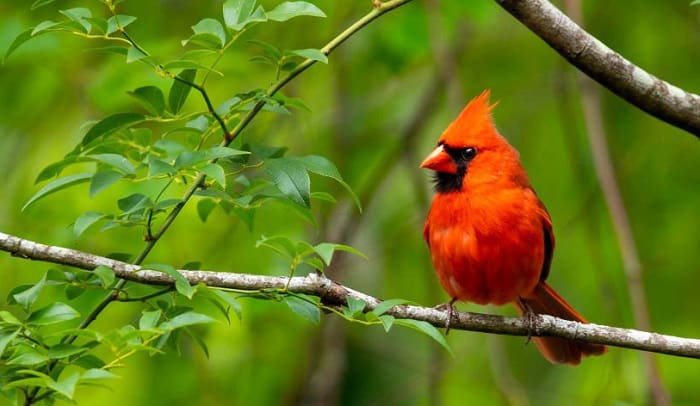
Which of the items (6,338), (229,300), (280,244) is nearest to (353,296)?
(280,244)

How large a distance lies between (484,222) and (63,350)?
1.68 meters

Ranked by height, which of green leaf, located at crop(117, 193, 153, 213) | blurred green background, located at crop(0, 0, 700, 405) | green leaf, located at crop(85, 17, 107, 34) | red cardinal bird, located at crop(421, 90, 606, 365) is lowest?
blurred green background, located at crop(0, 0, 700, 405)

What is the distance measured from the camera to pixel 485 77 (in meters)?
5.52

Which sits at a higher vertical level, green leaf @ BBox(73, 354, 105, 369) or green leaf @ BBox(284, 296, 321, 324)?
green leaf @ BBox(284, 296, 321, 324)

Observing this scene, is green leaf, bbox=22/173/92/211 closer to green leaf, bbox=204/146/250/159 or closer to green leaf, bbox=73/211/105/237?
green leaf, bbox=73/211/105/237

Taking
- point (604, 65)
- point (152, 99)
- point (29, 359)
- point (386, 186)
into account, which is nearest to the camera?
point (29, 359)

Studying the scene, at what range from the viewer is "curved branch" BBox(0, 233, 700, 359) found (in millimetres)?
2529

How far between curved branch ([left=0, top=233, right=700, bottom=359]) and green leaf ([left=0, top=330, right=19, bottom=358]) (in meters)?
0.34

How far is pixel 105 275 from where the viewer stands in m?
2.29

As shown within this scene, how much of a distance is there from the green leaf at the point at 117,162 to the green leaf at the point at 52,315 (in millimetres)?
320

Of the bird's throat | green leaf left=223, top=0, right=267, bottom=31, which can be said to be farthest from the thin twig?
green leaf left=223, top=0, right=267, bottom=31

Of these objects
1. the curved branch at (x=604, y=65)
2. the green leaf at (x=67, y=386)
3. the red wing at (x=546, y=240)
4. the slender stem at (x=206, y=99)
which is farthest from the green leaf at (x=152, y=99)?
the red wing at (x=546, y=240)

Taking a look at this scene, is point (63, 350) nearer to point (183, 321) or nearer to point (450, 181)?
point (183, 321)

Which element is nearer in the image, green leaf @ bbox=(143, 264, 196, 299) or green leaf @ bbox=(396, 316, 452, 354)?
green leaf @ bbox=(143, 264, 196, 299)
